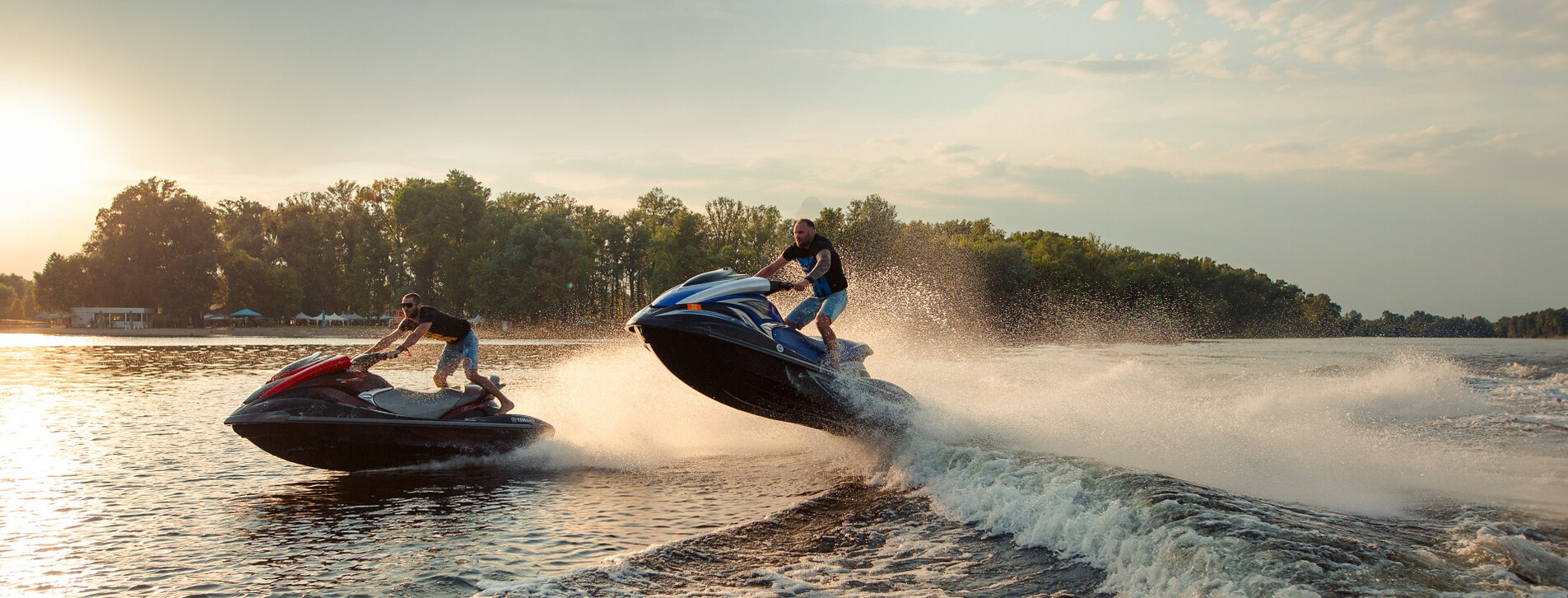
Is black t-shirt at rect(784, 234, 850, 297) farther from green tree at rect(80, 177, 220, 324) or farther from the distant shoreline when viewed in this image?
green tree at rect(80, 177, 220, 324)

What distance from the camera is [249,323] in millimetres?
87750

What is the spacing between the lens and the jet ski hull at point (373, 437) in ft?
28.5

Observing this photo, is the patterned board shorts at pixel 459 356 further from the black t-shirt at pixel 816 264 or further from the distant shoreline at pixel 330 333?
the distant shoreline at pixel 330 333

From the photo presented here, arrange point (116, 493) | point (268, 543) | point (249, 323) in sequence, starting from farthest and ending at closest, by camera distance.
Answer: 1. point (249, 323)
2. point (116, 493)
3. point (268, 543)

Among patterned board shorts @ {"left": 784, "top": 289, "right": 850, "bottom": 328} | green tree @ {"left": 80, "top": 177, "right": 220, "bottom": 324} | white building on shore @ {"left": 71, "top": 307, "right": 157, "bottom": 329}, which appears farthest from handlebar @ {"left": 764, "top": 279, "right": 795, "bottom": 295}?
white building on shore @ {"left": 71, "top": 307, "right": 157, "bottom": 329}

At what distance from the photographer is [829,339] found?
934cm

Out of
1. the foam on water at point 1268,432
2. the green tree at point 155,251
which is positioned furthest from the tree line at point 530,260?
the foam on water at point 1268,432

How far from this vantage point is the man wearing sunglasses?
→ 377 inches

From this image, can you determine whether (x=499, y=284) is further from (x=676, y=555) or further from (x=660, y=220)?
(x=676, y=555)

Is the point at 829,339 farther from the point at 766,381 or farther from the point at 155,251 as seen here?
the point at 155,251

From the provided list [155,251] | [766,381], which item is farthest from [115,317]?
[766,381]

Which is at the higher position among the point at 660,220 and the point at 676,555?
the point at 660,220

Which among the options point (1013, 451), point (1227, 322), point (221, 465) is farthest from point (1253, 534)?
point (1227, 322)

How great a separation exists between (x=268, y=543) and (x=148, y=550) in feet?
2.47
